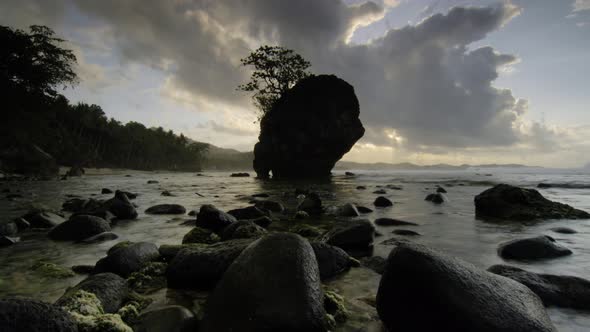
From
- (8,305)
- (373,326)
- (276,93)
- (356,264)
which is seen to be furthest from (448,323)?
(276,93)

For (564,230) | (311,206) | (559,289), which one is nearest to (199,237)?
(311,206)

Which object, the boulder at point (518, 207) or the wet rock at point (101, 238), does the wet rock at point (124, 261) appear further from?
the boulder at point (518, 207)

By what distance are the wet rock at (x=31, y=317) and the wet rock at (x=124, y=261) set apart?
185cm

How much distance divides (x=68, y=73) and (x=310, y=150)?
25.8 meters

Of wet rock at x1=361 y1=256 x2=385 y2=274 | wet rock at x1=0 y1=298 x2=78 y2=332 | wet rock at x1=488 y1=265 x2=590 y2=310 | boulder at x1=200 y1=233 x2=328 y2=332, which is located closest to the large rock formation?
wet rock at x1=361 y1=256 x2=385 y2=274

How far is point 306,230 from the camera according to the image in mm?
6020

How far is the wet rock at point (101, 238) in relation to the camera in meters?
5.43

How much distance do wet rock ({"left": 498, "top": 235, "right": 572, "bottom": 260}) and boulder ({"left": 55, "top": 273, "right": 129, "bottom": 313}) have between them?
5.10 m

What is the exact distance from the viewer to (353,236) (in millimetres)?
5246

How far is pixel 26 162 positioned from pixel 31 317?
40.8 m

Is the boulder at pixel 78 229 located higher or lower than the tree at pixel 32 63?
lower

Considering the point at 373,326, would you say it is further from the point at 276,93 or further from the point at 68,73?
the point at 276,93

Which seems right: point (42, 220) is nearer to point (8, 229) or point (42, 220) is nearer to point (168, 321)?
point (8, 229)

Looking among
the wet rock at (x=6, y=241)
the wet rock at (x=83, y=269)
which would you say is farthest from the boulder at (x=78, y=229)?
the wet rock at (x=83, y=269)
